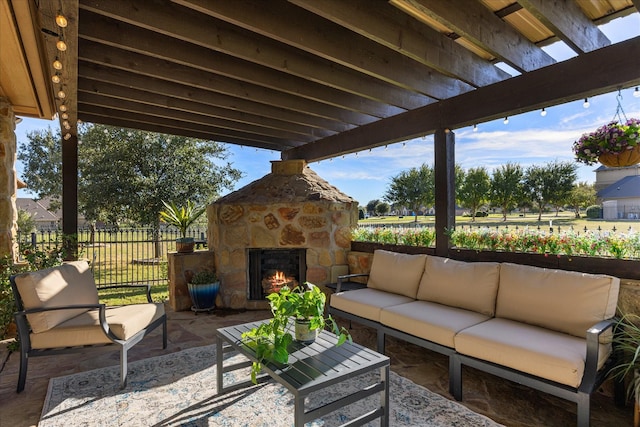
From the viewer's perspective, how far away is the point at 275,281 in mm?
4906

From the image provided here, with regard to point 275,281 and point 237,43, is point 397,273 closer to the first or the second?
point 275,281

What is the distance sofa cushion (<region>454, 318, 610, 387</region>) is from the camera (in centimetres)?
205

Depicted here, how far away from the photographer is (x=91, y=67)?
3332mm

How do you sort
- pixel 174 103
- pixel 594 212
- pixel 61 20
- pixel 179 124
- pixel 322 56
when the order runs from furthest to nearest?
pixel 179 124
pixel 174 103
pixel 594 212
pixel 322 56
pixel 61 20

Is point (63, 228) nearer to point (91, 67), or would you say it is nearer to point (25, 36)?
point (91, 67)

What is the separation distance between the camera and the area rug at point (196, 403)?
224 cm

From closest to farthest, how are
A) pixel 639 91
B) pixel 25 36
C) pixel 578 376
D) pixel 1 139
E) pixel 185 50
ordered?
1. pixel 578 376
2. pixel 25 36
3. pixel 639 91
4. pixel 185 50
5. pixel 1 139

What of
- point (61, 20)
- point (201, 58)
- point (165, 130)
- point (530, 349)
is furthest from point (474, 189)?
point (165, 130)

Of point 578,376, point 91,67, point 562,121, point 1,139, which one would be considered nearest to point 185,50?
point 91,67

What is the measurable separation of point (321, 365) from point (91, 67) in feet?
11.5

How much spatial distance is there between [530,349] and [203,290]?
392 centimetres

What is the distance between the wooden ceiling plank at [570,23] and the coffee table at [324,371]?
8.28 feet

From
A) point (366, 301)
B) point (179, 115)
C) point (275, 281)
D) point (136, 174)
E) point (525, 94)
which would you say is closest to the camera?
point (525, 94)

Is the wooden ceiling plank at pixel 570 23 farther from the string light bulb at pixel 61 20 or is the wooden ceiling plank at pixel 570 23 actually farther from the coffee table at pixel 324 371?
the string light bulb at pixel 61 20
